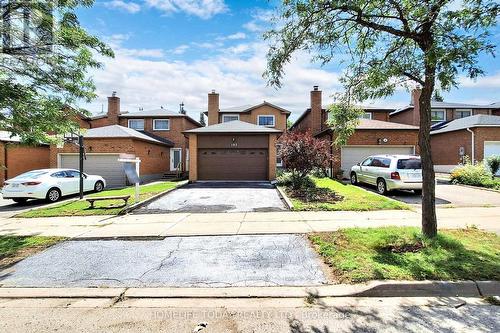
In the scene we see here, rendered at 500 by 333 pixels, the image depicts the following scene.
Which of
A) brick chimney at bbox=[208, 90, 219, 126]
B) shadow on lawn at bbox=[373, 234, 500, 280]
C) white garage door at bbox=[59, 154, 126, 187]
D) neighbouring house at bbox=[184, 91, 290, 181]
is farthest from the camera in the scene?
brick chimney at bbox=[208, 90, 219, 126]

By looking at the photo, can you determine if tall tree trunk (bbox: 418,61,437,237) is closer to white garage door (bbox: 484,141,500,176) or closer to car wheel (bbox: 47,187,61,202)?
car wheel (bbox: 47,187,61,202)

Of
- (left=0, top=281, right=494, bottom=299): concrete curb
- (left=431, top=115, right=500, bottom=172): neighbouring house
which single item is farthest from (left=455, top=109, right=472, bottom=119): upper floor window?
(left=0, top=281, right=494, bottom=299): concrete curb

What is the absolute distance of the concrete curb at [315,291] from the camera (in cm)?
431

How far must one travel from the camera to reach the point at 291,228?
312 inches

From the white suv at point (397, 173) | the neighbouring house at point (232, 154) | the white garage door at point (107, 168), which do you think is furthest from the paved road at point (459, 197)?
the white garage door at point (107, 168)

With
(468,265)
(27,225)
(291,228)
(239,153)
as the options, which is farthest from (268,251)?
(239,153)

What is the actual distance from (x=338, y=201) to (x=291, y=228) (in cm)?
442

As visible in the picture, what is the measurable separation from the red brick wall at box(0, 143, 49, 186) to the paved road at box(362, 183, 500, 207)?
22733 mm

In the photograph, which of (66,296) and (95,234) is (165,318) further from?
(95,234)

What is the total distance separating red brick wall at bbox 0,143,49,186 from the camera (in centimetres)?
2084

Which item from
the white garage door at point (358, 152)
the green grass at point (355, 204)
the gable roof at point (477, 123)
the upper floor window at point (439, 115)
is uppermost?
the upper floor window at point (439, 115)

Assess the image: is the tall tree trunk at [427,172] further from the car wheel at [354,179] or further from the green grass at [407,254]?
the car wheel at [354,179]

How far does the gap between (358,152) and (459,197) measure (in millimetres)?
7699

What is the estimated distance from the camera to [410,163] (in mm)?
13359
